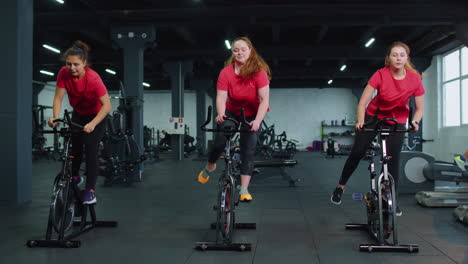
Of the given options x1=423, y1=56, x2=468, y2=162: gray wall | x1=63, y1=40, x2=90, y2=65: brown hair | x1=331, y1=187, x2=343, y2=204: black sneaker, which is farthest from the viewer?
x1=423, y1=56, x2=468, y2=162: gray wall

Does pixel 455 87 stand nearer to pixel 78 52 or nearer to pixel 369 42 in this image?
pixel 369 42

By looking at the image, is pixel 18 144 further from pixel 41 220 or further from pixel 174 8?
pixel 174 8

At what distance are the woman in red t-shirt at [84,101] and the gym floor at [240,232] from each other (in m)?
0.55

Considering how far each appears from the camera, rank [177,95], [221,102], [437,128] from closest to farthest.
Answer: [221,102] → [177,95] → [437,128]

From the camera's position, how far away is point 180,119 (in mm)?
12234

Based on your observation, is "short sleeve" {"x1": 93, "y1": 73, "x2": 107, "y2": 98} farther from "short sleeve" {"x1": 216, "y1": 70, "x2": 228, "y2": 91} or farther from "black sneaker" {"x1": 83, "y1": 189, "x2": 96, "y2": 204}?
"short sleeve" {"x1": 216, "y1": 70, "x2": 228, "y2": 91}

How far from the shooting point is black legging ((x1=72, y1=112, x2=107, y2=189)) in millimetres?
2936

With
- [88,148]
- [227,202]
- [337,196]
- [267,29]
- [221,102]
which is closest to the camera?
[227,202]

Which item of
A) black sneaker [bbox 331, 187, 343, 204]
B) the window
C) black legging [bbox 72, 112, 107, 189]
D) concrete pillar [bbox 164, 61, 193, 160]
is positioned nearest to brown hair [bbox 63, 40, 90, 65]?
black legging [bbox 72, 112, 107, 189]

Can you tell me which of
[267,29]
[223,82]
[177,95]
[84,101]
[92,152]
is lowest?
[92,152]

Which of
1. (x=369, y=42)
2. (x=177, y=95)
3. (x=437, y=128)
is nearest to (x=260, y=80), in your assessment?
(x=369, y=42)

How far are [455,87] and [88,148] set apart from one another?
12.8 meters

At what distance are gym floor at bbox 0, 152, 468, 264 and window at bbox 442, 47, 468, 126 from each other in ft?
28.3

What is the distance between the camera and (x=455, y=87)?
1263 cm
